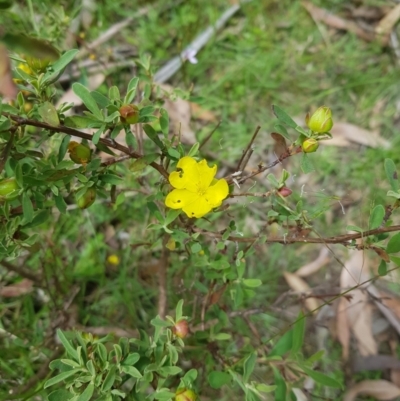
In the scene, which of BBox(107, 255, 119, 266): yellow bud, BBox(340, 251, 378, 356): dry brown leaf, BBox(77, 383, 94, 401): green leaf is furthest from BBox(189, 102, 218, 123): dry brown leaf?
BBox(77, 383, 94, 401): green leaf

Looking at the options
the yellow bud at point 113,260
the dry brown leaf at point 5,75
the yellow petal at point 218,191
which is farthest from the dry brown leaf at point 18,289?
the dry brown leaf at point 5,75

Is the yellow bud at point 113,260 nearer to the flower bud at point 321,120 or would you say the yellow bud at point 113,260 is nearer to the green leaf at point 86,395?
the green leaf at point 86,395

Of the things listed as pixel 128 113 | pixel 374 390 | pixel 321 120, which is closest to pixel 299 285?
pixel 374 390

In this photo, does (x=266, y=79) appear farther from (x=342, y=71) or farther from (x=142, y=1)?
(x=142, y=1)

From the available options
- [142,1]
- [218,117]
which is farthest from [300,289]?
[142,1]

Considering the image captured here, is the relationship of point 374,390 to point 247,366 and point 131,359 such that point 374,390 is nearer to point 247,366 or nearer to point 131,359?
point 247,366
